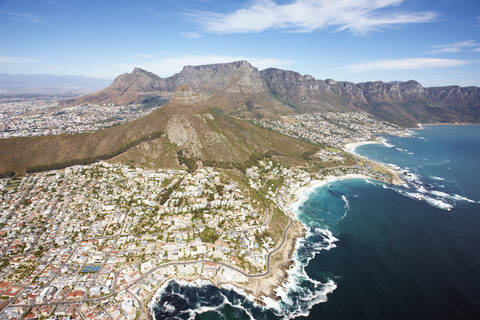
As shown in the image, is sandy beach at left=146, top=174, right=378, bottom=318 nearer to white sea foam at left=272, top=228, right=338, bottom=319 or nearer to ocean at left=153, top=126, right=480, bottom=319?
white sea foam at left=272, top=228, right=338, bottom=319

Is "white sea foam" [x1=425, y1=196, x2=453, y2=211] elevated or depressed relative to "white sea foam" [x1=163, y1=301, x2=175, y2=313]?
elevated

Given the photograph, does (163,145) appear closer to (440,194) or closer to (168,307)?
(168,307)

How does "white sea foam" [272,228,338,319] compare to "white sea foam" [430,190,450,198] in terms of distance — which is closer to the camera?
"white sea foam" [272,228,338,319]

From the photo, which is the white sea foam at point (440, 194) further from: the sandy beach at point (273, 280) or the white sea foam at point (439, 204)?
the sandy beach at point (273, 280)

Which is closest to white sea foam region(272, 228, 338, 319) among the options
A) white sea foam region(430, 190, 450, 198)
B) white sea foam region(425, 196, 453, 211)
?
white sea foam region(425, 196, 453, 211)

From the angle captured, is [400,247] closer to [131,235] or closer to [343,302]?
[343,302]

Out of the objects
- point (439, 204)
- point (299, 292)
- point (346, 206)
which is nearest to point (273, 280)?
point (299, 292)

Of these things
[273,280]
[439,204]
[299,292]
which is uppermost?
[439,204]
